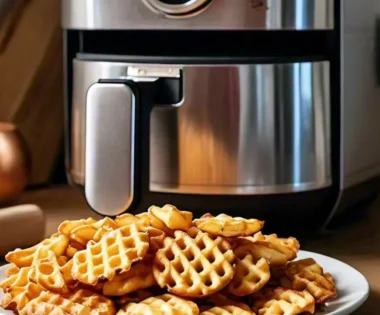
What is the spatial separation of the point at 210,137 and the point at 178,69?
62 mm

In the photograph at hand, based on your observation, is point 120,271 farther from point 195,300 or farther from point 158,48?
point 158,48

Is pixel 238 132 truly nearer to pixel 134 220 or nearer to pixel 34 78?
pixel 134 220

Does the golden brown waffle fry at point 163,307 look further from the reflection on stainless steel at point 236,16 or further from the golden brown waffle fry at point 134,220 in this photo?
the reflection on stainless steel at point 236,16

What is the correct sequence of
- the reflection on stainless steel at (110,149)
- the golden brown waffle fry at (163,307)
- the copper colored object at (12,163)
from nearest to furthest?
the golden brown waffle fry at (163,307) < the reflection on stainless steel at (110,149) < the copper colored object at (12,163)

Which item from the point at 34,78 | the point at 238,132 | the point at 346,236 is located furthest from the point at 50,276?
the point at 34,78

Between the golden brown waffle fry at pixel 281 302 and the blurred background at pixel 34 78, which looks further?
the blurred background at pixel 34 78

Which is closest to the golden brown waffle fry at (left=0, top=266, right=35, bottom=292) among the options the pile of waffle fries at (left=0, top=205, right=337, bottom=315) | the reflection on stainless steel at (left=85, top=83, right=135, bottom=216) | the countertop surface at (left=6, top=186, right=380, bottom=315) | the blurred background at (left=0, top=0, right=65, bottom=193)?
the pile of waffle fries at (left=0, top=205, right=337, bottom=315)

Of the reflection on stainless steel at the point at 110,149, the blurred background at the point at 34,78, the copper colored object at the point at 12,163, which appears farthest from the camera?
the blurred background at the point at 34,78

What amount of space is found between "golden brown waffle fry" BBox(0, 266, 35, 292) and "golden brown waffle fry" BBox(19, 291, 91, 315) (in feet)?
0.09

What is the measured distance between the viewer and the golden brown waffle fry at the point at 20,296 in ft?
1.59

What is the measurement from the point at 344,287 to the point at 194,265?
11 cm

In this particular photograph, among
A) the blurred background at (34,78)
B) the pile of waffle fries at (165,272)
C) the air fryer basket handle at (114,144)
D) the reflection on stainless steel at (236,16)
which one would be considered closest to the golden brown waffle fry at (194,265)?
the pile of waffle fries at (165,272)

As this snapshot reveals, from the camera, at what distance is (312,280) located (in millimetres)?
518

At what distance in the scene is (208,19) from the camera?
656 mm
